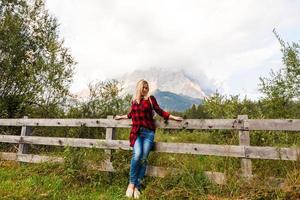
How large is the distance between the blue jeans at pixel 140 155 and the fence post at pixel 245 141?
176 cm

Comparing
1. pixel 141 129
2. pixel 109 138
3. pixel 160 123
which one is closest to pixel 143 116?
pixel 141 129

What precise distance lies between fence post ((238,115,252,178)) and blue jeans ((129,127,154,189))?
1760mm

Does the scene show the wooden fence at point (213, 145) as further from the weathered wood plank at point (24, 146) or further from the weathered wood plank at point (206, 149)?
the weathered wood plank at point (24, 146)

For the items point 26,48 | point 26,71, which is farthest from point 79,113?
point 26,48

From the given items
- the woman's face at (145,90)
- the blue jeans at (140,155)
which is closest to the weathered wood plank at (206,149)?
the blue jeans at (140,155)

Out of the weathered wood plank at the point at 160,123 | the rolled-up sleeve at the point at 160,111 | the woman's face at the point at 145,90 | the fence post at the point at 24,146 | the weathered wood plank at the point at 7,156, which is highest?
the woman's face at the point at 145,90

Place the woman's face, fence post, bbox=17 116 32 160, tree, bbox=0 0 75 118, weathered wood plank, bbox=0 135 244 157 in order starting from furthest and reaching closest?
tree, bbox=0 0 75 118
fence post, bbox=17 116 32 160
the woman's face
weathered wood plank, bbox=0 135 244 157

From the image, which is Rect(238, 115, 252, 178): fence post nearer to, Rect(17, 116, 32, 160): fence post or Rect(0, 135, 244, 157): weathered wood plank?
Rect(0, 135, 244, 157): weathered wood plank

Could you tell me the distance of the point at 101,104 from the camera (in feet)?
44.1

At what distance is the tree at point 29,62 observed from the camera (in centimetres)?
1408

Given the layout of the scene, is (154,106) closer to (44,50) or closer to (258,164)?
(258,164)

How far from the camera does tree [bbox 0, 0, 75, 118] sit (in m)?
14.1

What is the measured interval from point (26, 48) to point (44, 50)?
2.97 ft

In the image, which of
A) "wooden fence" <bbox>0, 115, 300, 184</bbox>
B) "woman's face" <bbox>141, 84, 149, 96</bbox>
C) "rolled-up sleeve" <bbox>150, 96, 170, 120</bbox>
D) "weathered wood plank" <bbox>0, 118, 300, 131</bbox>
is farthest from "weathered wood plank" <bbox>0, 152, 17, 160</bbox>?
"rolled-up sleeve" <bbox>150, 96, 170, 120</bbox>
